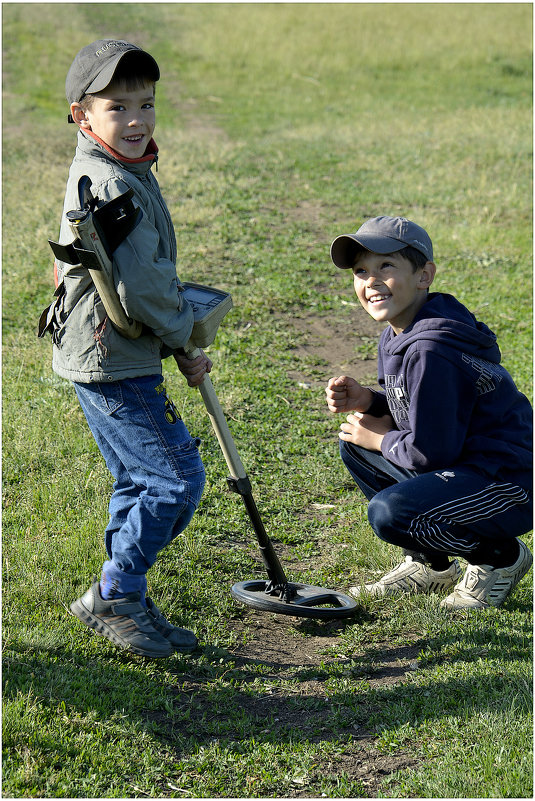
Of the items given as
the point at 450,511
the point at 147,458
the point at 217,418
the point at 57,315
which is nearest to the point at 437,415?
the point at 450,511

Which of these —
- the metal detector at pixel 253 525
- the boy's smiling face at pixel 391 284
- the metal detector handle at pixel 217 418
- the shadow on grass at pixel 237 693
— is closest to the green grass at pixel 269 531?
the shadow on grass at pixel 237 693

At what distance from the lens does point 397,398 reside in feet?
11.7

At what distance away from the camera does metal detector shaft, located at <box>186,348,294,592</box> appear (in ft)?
11.4

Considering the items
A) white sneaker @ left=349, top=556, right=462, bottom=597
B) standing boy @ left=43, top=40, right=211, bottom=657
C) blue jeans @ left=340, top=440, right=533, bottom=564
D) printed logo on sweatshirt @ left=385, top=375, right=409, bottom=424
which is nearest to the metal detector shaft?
standing boy @ left=43, top=40, right=211, bottom=657

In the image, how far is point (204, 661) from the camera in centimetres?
346

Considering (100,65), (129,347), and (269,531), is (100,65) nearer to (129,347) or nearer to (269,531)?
(129,347)

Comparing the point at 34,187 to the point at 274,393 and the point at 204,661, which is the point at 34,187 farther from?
the point at 204,661

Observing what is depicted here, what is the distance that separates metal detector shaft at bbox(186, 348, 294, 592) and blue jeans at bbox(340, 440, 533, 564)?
0.55 m

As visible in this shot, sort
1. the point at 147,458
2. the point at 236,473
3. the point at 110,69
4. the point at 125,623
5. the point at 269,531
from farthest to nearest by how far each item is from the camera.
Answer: the point at 269,531
the point at 236,473
the point at 125,623
the point at 147,458
the point at 110,69

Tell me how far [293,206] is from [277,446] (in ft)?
19.3

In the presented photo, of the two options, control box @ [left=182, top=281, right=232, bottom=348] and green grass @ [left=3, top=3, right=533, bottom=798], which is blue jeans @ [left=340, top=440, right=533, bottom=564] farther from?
control box @ [left=182, top=281, right=232, bottom=348]

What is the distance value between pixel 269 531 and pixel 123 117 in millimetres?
2398

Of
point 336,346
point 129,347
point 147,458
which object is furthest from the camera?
point 336,346

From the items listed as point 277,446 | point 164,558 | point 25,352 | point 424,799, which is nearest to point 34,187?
point 25,352
